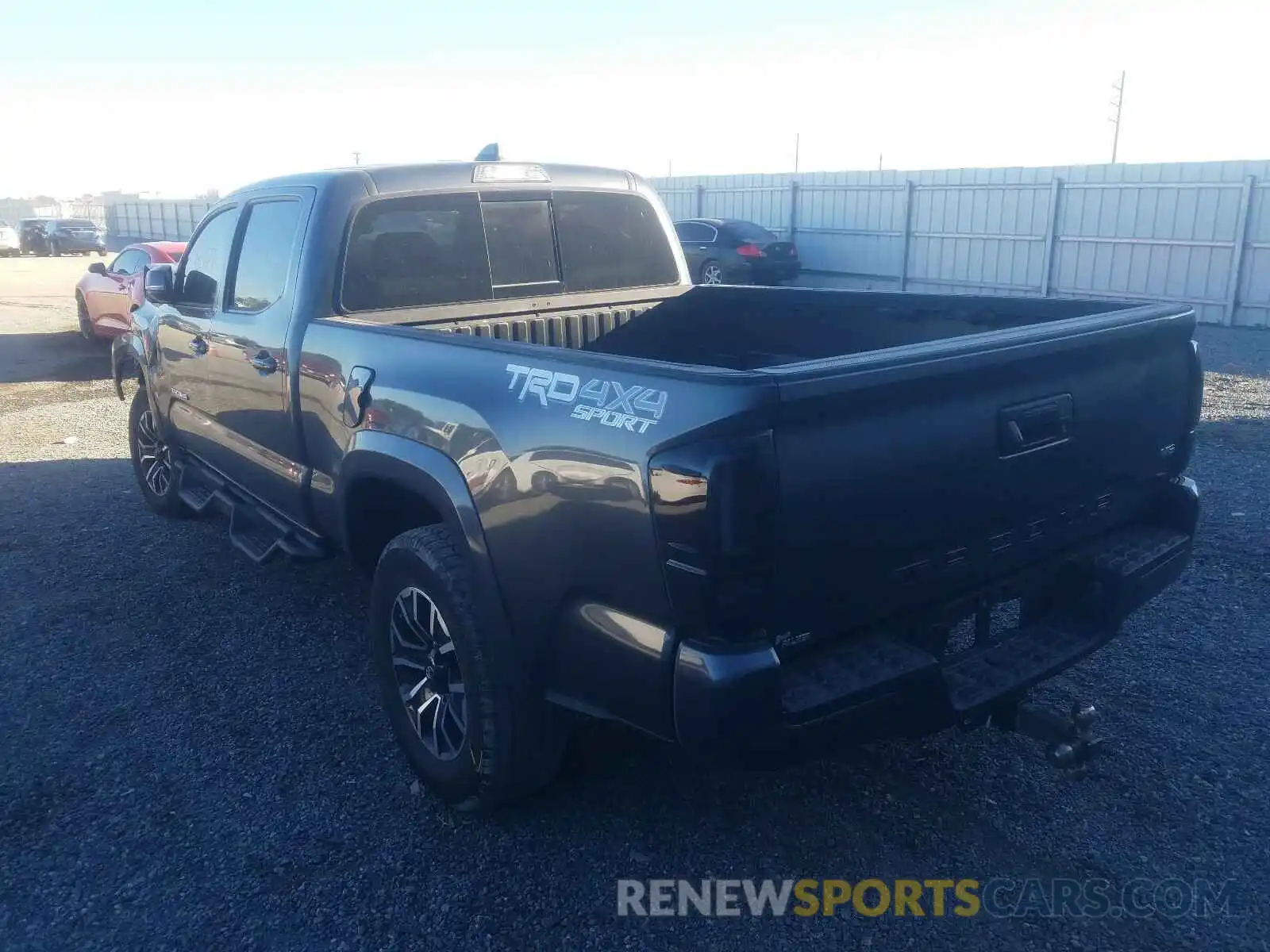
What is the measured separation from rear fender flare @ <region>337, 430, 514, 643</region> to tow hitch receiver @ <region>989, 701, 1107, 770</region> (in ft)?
4.87

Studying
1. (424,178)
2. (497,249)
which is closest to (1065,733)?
(497,249)

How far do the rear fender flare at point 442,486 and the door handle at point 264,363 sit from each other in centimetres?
84

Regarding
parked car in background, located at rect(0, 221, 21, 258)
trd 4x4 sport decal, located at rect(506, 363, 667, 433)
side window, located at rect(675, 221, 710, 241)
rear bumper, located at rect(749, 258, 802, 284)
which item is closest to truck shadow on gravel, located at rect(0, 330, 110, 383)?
side window, located at rect(675, 221, 710, 241)

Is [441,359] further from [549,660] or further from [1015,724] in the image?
[1015,724]

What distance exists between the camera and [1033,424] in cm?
278

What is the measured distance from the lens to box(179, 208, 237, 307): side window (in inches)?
196

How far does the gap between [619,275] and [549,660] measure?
2.58m

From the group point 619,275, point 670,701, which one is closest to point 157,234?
point 619,275

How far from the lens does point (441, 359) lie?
10.2 feet

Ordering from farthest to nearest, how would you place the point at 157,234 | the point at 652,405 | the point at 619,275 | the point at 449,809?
1. the point at 157,234
2. the point at 619,275
3. the point at 449,809
4. the point at 652,405

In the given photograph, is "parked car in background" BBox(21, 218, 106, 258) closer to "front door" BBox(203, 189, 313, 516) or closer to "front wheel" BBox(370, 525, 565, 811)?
"front door" BBox(203, 189, 313, 516)

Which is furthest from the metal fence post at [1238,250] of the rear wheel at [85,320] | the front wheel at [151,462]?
the rear wheel at [85,320]

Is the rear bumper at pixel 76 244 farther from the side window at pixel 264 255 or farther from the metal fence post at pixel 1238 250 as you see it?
the side window at pixel 264 255

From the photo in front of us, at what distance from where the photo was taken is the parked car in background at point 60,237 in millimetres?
36281
